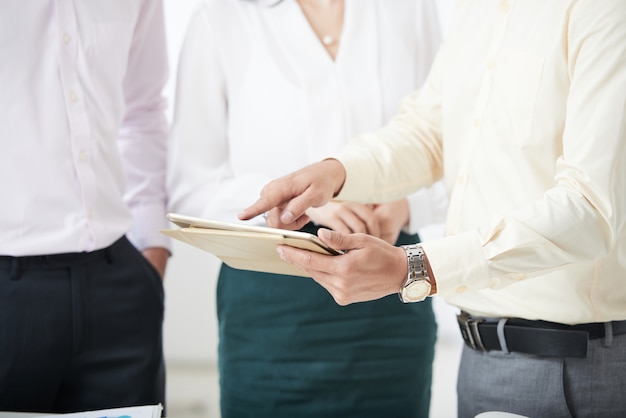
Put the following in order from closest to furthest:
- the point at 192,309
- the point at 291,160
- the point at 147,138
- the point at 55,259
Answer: the point at 55,259 → the point at 291,160 → the point at 147,138 → the point at 192,309

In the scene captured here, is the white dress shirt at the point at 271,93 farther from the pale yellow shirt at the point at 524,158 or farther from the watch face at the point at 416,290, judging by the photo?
the watch face at the point at 416,290

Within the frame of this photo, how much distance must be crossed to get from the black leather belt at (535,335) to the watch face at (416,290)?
0.24 m

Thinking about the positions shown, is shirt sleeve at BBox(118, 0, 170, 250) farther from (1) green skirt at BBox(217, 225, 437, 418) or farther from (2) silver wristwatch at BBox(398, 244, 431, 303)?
(2) silver wristwatch at BBox(398, 244, 431, 303)

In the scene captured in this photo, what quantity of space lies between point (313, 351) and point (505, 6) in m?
0.94

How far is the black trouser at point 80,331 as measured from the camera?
1.67 metres

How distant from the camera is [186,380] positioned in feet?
13.3

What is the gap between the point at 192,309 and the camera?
411 cm

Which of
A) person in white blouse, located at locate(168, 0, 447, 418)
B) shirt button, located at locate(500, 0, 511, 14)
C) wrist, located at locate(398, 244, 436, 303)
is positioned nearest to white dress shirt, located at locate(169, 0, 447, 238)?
person in white blouse, located at locate(168, 0, 447, 418)

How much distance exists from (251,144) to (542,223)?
2.96 feet

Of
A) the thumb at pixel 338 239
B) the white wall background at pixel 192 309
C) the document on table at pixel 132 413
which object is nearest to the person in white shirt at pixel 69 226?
the document on table at pixel 132 413

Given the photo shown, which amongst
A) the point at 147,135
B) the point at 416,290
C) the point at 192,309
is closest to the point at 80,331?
the point at 147,135

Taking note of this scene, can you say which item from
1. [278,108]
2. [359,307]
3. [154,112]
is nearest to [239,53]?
[278,108]

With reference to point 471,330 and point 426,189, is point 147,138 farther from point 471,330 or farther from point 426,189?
point 471,330

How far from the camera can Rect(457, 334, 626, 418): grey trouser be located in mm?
1449
